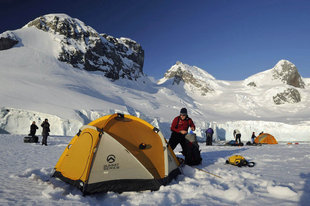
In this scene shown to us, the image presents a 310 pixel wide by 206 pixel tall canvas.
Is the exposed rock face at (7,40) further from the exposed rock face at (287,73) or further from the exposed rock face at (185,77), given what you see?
the exposed rock face at (287,73)

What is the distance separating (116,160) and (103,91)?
4960 centimetres

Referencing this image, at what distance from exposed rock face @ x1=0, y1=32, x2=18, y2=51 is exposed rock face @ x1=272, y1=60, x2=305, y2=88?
11528 cm

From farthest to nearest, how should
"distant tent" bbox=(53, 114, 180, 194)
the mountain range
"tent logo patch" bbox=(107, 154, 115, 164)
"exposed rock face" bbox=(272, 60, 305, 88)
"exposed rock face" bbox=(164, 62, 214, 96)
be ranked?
1. "exposed rock face" bbox=(272, 60, 305, 88)
2. "exposed rock face" bbox=(164, 62, 214, 96)
3. the mountain range
4. "tent logo patch" bbox=(107, 154, 115, 164)
5. "distant tent" bbox=(53, 114, 180, 194)

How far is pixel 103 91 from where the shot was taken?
169ft

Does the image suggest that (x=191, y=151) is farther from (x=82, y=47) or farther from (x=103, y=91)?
(x=82, y=47)

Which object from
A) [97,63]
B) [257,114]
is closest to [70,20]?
[97,63]

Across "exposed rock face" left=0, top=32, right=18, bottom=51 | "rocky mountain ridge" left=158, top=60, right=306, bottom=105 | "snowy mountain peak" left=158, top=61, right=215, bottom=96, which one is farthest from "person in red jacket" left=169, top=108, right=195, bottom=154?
"snowy mountain peak" left=158, top=61, right=215, bottom=96

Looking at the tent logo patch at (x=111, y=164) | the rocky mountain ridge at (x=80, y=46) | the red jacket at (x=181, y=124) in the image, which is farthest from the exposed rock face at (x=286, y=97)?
the tent logo patch at (x=111, y=164)

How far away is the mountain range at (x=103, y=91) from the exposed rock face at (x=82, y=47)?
1.00ft

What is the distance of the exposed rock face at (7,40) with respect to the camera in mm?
53812

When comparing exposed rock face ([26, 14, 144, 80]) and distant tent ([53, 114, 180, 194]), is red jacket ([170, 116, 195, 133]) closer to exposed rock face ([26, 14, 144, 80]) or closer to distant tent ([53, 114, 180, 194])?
distant tent ([53, 114, 180, 194])

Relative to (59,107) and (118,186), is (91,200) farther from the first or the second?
(59,107)

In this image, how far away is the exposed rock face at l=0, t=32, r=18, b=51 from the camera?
53.8m

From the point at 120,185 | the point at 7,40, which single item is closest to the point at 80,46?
the point at 7,40
